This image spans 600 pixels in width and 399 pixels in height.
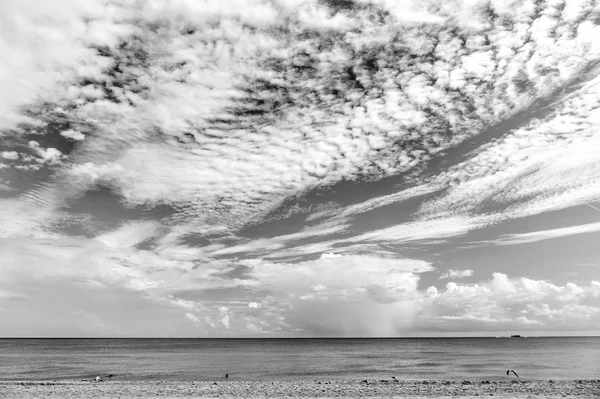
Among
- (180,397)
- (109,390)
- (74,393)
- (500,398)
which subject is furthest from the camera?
(109,390)

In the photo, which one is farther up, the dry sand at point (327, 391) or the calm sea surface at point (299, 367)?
the dry sand at point (327, 391)

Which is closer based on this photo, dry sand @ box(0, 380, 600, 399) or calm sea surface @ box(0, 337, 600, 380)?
dry sand @ box(0, 380, 600, 399)

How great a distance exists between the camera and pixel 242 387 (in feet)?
120

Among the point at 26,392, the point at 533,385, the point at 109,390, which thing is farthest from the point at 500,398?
the point at 26,392

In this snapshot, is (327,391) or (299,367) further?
(299,367)

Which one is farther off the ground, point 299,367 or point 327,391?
point 327,391

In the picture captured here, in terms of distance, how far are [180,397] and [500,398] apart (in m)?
21.9

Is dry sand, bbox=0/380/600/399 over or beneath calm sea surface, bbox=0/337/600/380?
over

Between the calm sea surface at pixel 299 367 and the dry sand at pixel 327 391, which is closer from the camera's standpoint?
the dry sand at pixel 327 391

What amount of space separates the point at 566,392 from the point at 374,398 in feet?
48.8

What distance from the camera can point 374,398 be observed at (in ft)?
93.7

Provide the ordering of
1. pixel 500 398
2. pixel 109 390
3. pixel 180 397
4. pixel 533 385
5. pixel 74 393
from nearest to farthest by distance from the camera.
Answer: pixel 500 398 → pixel 180 397 → pixel 74 393 → pixel 109 390 → pixel 533 385

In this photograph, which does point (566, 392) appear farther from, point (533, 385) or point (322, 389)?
point (322, 389)

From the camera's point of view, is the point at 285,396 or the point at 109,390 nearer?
the point at 285,396
